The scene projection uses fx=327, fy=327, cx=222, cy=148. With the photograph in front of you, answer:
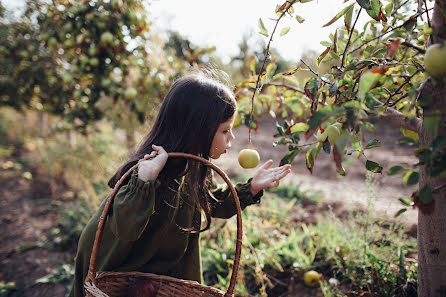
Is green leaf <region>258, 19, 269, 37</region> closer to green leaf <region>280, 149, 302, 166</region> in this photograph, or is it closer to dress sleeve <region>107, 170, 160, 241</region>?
green leaf <region>280, 149, 302, 166</region>

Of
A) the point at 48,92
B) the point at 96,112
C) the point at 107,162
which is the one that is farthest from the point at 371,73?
the point at 48,92

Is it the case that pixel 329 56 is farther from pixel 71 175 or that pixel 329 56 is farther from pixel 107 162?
pixel 71 175


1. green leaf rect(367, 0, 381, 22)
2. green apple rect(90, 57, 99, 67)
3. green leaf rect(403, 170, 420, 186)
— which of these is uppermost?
green apple rect(90, 57, 99, 67)

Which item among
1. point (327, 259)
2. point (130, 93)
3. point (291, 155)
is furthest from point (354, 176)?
point (291, 155)

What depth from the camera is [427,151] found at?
655mm

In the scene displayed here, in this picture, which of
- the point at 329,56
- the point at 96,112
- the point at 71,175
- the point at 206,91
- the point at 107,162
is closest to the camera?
the point at 329,56

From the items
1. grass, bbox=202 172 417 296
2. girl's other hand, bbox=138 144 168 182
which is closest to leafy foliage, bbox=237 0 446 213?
girl's other hand, bbox=138 144 168 182

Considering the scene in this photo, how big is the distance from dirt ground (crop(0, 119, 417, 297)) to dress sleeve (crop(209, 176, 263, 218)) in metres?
0.65

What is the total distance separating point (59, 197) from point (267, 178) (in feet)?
10.3

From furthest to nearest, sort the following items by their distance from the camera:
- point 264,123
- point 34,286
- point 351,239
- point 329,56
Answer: point 264,123 → point 34,286 → point 351,239 → point 329,56

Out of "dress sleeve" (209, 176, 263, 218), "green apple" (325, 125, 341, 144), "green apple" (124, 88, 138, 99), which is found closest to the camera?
"green apple" (325, 125, 341, 144)

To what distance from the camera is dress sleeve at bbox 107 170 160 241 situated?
41.4 inches

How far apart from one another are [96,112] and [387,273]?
102 inches

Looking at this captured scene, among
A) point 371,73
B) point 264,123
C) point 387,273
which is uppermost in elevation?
point 264,123
